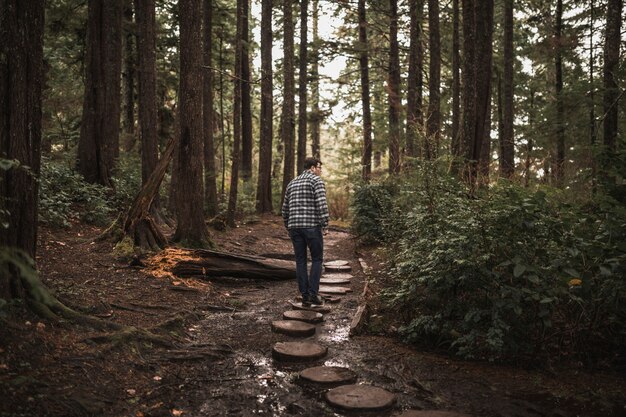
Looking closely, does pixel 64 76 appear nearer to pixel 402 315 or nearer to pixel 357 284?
pixel 357 284

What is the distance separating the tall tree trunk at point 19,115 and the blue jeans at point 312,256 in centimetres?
381

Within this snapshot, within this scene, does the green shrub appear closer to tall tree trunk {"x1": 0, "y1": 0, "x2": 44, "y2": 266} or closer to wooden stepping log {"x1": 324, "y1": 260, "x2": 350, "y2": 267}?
tall tree trunk {"x1": 0, "y1": 0, "x2": 44, "y2": 266}

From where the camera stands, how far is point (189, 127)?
993 centimetres

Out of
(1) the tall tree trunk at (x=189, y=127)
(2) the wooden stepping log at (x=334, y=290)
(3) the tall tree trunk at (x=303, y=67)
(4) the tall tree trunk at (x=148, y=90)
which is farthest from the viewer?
(3) the tall tree trunk at (x=303, y=67)

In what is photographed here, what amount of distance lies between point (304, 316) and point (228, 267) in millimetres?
2520

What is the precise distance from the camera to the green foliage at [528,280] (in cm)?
464

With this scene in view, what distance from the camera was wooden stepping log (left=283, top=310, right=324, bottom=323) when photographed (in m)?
6.69

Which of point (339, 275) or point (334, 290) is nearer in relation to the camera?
point (334, 290)

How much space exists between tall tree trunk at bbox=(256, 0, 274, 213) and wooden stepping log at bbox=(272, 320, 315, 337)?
1444cm

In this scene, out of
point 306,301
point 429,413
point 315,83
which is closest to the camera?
point 429,413

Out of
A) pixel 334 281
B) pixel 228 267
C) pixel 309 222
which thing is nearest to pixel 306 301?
pixel 309 222

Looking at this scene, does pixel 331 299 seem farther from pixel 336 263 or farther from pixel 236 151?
pixel 236 151

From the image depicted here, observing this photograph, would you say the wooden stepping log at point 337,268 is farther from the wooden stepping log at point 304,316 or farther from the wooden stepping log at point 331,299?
the wooden stepping log at point 304,316

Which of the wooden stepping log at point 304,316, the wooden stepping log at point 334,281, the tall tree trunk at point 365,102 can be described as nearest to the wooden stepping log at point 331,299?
the wooden stepping log at point 304,316
